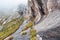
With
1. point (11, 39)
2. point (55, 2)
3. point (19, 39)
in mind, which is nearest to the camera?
point (55, 2)

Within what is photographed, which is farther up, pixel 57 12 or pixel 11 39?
pixel 57 12

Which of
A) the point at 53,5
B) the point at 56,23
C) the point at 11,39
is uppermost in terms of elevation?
the point at 53,5

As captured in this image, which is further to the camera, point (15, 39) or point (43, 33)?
point (15, 39)

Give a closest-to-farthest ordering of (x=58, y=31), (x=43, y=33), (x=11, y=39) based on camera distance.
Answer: (x=58, y=31), (x=43, y=33), (x=11, y=39)

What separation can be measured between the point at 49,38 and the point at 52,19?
4399 mm

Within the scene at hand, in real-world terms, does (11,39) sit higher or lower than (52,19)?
lower

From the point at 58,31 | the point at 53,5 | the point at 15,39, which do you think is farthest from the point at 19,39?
the point at 58,31

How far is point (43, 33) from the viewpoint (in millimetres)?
37812

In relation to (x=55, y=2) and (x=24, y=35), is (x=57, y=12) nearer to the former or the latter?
(x=55, y=2)

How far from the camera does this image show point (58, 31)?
35062 millimetres

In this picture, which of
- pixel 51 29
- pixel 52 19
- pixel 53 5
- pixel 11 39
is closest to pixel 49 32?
pixel 51 29

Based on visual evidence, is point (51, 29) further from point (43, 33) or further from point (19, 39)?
point (19, 39)

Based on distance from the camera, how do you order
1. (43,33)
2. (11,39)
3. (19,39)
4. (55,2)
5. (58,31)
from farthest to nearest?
(11,39) → (19,39) → (55,2) → (43,33) → (58,31)

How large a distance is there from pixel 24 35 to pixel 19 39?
15.7ft
